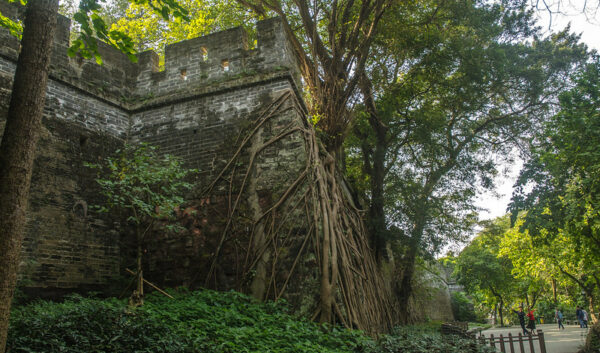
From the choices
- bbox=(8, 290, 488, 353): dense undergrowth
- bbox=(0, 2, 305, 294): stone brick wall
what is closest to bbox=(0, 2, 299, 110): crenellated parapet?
bbox=(0, 2, 305, 294): stone brick wall

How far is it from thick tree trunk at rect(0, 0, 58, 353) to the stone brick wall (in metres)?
3.64

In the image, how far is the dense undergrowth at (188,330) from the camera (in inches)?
141

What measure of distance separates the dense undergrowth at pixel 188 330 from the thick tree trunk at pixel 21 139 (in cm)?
94

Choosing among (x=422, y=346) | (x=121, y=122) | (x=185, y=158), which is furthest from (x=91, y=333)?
(x=121, y=122)

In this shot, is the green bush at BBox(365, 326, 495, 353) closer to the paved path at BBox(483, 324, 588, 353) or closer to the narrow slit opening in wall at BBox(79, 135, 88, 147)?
the narrow slit opening in wall at BBox(79, 135, 88, 147)

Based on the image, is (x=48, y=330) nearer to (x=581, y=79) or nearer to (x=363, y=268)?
(x=363, y=268)

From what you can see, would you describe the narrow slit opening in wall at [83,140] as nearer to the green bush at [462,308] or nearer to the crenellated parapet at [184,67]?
the crenellated parapet at [184,67]

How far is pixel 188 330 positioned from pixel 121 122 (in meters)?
5.12

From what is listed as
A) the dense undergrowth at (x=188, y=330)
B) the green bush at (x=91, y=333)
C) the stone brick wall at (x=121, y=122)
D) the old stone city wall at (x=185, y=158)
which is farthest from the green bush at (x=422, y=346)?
the stone brick wall at (x=121, y=122)

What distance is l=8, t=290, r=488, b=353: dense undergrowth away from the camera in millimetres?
3582

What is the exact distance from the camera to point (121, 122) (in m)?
8.02

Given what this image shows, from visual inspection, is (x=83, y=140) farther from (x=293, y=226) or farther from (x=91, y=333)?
(x=91, y=333)

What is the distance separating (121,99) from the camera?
26.5 ft

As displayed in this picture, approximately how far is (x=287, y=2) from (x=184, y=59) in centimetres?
527
